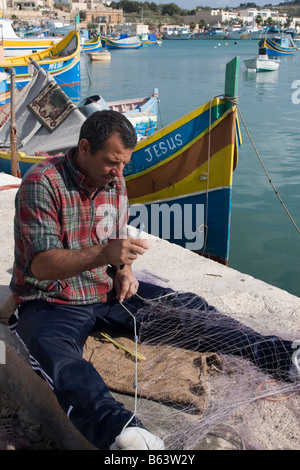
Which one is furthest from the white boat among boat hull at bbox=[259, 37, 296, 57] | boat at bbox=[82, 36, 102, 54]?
boat at bbox=[82, 36, 102, 54]

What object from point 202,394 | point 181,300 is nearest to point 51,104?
point 181,300

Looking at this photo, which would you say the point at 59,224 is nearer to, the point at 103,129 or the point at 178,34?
the point at 103,129

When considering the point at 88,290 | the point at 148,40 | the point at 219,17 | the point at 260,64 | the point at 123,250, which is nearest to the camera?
the point at 123,250

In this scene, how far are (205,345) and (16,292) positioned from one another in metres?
1.06

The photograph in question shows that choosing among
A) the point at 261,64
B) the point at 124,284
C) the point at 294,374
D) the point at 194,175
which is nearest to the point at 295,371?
the point at 294,374

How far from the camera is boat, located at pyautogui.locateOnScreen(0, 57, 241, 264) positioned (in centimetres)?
595

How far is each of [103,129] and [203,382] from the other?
1.36 meters

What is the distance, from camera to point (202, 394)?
2.56 metres

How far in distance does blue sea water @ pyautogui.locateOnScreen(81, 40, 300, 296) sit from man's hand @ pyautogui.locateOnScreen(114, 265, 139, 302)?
14.4ft

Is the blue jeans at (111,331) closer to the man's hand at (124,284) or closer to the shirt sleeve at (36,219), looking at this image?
the man's hand at (124,284)

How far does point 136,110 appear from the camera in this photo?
12.1 m

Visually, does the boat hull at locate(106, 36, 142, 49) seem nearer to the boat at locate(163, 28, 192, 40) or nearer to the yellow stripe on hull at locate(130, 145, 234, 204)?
the boat at locate(163, 28, 192, 40)
